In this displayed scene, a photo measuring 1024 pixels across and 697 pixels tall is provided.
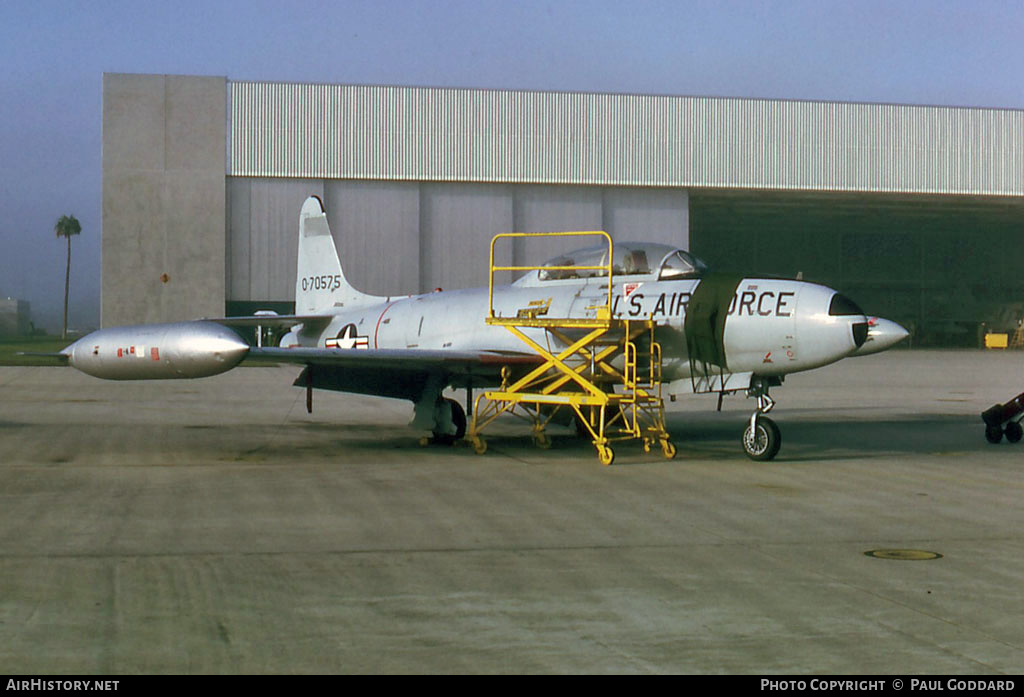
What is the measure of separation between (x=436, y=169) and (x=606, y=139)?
7559 millimetres

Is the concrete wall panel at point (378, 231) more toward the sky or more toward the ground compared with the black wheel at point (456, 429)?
more toward the sky

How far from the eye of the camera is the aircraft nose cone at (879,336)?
12.6m

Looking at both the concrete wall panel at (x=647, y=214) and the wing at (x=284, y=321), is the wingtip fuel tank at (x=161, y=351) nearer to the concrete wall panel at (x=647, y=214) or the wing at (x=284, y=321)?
the wing at (x=284, y=321)

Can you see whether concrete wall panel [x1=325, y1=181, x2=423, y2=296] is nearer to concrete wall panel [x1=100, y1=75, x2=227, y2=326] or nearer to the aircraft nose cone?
concrete wall panel [x1=100, y1=75, x2=227, y2=326]

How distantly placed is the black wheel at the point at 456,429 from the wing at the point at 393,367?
355mm

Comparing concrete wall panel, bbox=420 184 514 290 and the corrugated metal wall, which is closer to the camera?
the corrugated metal wall

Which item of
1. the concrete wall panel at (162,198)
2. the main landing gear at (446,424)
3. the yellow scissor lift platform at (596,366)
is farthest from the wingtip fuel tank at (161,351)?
the concrete wall panel at (162,198)

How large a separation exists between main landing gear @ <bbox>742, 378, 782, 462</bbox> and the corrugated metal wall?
34.4 meters

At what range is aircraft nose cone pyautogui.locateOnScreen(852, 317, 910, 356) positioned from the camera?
1263 cm

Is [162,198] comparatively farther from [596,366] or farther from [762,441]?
[762,441]

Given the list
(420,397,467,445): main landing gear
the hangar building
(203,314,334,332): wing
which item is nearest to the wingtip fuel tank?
(420,397,467,445): main landing gear

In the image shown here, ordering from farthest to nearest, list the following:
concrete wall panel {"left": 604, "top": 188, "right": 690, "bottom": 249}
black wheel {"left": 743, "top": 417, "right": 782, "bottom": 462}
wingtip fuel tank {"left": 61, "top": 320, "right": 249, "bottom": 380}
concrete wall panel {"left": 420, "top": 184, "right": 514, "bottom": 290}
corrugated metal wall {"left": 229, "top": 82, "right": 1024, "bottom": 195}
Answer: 1. concrete wall panel {"left": 604, "top": 188, "right": 690, "bottom": 249}
2. concrete wall panel {"left": 420, "top": 184, "right": 514, "bottom": 290}
3. corrugated metal wall {"left": 229, "top": 82, "right": 1024, "bottom": 195}
4. black wheel {"left": 743, "top": 417, "right": 782, "bottom": 462}
5. wingtip fuel tank {"left": 61, "top": 320, "right": 249, "bottom": 380}

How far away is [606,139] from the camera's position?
46875 millimetres
